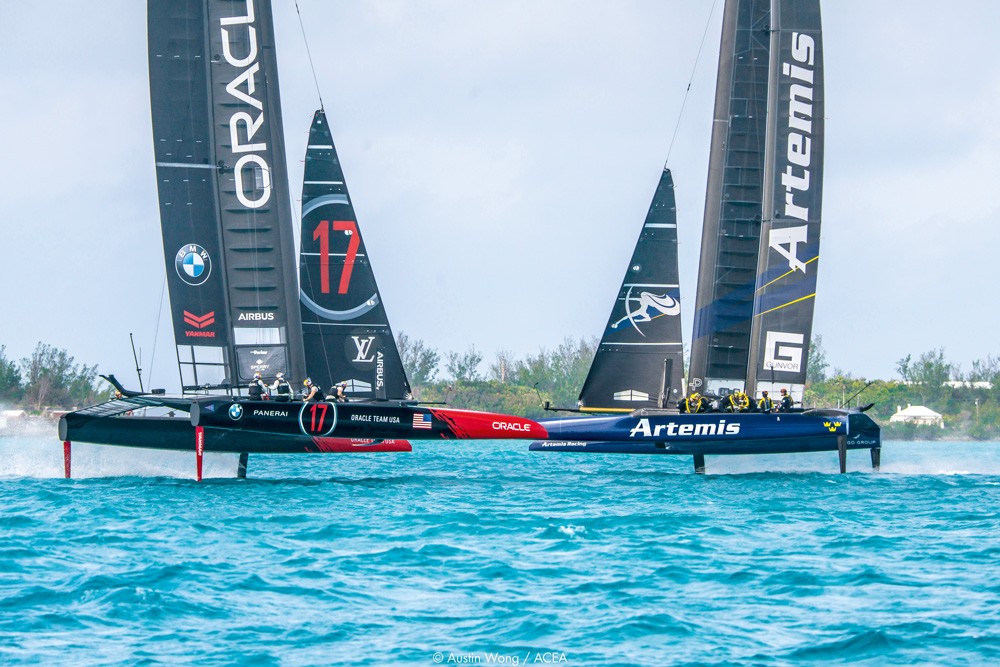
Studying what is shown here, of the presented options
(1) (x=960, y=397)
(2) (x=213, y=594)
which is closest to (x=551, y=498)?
(2) (x=213, y=594)

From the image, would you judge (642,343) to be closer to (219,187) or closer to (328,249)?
(328,249)

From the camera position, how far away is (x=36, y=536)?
16109 mm

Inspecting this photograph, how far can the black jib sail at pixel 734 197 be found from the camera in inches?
1040

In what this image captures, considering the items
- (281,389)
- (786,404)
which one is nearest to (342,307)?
(281,389)

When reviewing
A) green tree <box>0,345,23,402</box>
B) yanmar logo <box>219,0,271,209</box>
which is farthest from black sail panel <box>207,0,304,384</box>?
green tree <box>0,345,23,402</box>

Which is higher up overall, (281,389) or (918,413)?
(281,389)

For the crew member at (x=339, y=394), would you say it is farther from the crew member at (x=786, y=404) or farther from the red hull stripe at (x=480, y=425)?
the crew member at (x=786, y=404)

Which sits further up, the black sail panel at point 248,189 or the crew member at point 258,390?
the black sail panel at point 248,189

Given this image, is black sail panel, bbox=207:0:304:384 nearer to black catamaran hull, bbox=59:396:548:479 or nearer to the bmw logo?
the bmw logo

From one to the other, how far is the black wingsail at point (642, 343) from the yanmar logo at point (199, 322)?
7115 mm

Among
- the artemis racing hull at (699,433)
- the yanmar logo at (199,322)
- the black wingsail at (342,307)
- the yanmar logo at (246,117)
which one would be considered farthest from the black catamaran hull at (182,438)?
the yanmar logo at (246,117)

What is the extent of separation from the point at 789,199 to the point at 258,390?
425 inches

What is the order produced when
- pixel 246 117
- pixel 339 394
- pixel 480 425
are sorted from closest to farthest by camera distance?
pixel 480 425 → pixel 339 394 → pixel 246 117

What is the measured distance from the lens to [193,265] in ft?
78.9
